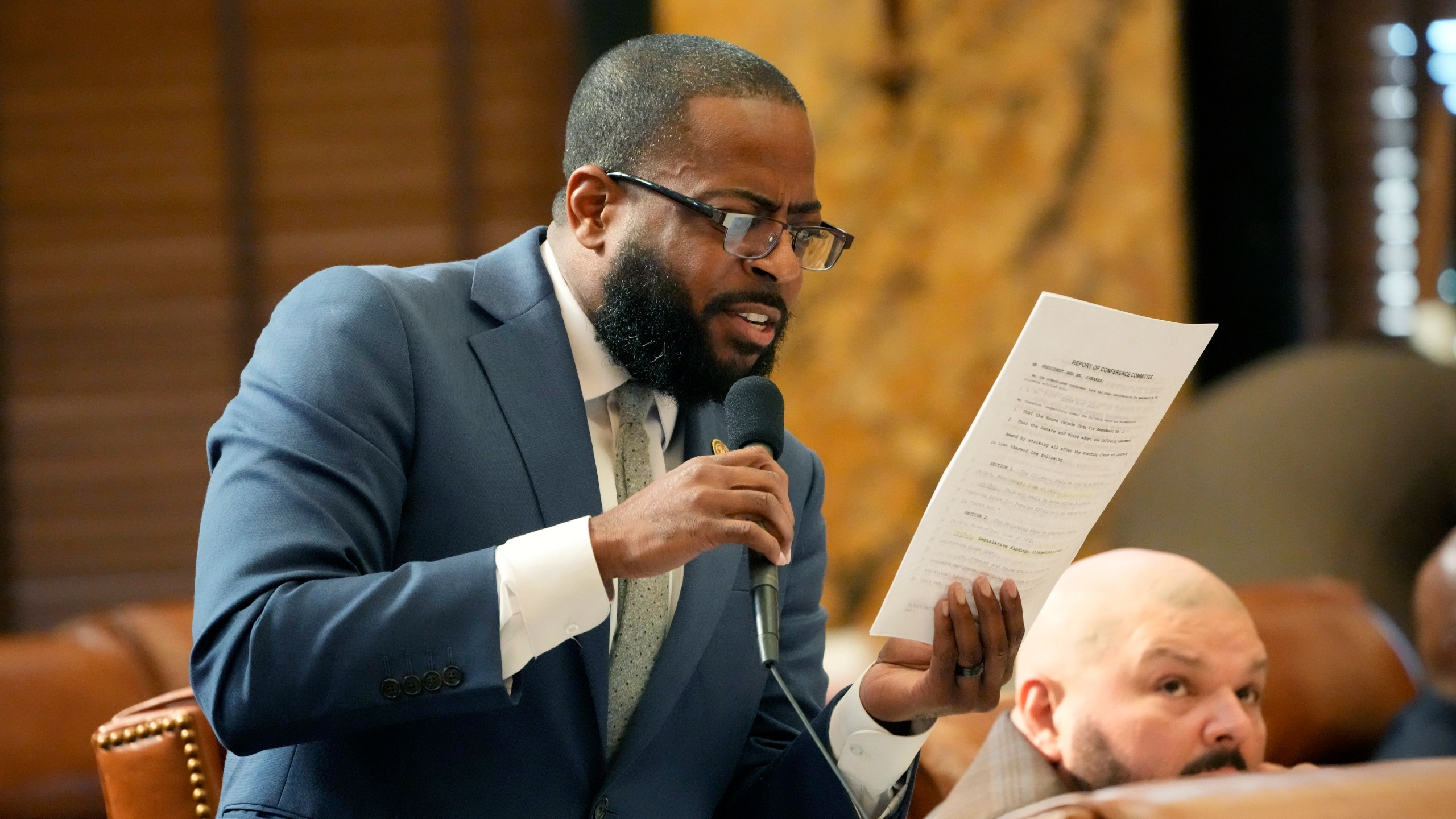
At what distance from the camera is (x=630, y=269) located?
1.81 meters

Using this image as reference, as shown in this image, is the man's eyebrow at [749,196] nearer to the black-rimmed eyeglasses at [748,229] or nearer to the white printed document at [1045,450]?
A: the black-rimmed eyeglasses at [748,229]

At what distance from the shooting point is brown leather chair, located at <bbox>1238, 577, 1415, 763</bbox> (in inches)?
102

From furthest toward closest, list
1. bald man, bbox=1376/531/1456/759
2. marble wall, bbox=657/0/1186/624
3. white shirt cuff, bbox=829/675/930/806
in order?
marble wall, bbox=657/0/1186/624 → bald man, bbox=1376/531/1456/759 → white shirt cuff, bbox=829/675/930/806

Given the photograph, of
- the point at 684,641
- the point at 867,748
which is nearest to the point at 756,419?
the point at 684,641

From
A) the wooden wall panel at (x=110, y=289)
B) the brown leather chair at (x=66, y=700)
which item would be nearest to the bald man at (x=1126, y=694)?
the brown leather chair at (x=66, y=700)

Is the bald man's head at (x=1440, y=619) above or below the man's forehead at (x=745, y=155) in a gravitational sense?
below

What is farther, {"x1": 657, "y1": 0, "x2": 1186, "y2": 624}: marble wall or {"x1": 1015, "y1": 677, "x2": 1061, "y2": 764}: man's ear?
{"x1": 657, "y1": 0, "x2": 1186, "y2": 624}: marble wall

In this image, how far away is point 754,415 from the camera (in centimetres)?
155

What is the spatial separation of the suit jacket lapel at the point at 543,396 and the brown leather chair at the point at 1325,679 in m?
1.48

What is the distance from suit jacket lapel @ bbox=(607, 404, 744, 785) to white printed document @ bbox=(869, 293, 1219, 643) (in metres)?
0.26

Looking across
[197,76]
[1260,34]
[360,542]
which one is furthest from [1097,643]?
[197,76]

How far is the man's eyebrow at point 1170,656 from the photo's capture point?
1.93m

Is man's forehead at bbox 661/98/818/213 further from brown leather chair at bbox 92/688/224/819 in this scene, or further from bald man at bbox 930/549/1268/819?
brown leather chair at bbox 92/688/224/819

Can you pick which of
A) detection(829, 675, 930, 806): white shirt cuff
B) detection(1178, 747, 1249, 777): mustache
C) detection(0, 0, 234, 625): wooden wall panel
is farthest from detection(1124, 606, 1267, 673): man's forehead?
detection(0, 0, 234, 625): wooden wall panel
